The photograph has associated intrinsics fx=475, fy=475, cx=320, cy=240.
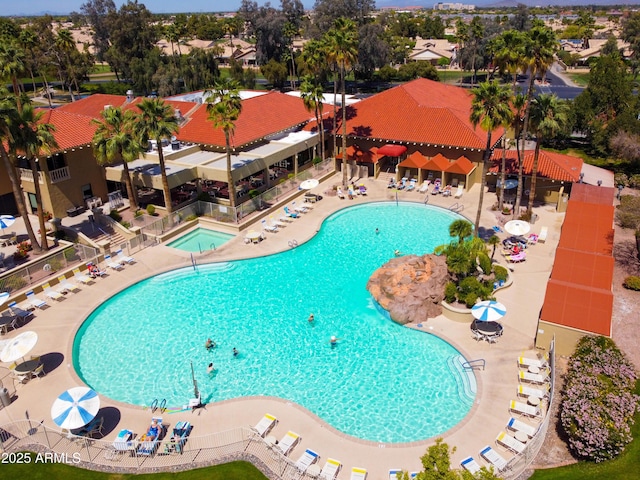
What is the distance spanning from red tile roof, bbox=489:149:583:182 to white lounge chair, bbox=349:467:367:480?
32.0 metres

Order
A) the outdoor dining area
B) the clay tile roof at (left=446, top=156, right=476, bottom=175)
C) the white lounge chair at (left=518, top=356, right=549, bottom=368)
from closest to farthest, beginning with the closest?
the white lounge chair at (left=518, top=356, right=549, bottom=368), the outdoor dining area, the clay tile roof at (left=446, top=156, right=476, bottom=175)

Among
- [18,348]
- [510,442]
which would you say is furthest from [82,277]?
[510,442]

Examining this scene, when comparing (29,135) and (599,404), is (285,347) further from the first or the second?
(29,135)

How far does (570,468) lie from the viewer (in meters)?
17.8

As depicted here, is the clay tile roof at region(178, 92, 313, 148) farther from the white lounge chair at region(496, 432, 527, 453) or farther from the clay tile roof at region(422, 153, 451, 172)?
the white lounge chair at region(496, 432, 527, 453)

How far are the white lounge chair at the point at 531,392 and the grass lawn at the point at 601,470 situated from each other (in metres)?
3.35

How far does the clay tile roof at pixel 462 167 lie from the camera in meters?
44.0

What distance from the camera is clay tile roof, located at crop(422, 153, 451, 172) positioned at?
1768 inches

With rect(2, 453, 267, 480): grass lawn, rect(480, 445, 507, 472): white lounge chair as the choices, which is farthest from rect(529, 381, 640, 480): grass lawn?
rect(2, 453, 267, 480): grass lawn

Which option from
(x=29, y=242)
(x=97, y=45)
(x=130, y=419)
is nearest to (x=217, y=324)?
(x=130, y=419)

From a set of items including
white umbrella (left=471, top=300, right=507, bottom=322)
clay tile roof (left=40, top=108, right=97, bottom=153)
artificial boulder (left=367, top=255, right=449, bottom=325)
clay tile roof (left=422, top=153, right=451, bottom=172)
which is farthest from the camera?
clay tile roof (left=422, top=153, right=451, bottom=172)

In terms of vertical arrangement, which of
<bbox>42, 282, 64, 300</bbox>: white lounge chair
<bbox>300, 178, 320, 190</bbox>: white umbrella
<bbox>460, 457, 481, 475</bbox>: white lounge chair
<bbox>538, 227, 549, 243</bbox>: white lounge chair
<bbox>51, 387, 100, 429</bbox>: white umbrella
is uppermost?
<bbox>300, 178, 320, 190</bbox>: white umbrella

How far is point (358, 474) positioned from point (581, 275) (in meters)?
18.9

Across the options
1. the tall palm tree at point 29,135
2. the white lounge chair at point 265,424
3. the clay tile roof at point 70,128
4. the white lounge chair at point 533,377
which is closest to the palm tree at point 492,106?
the white lounge chair at point 533,377
